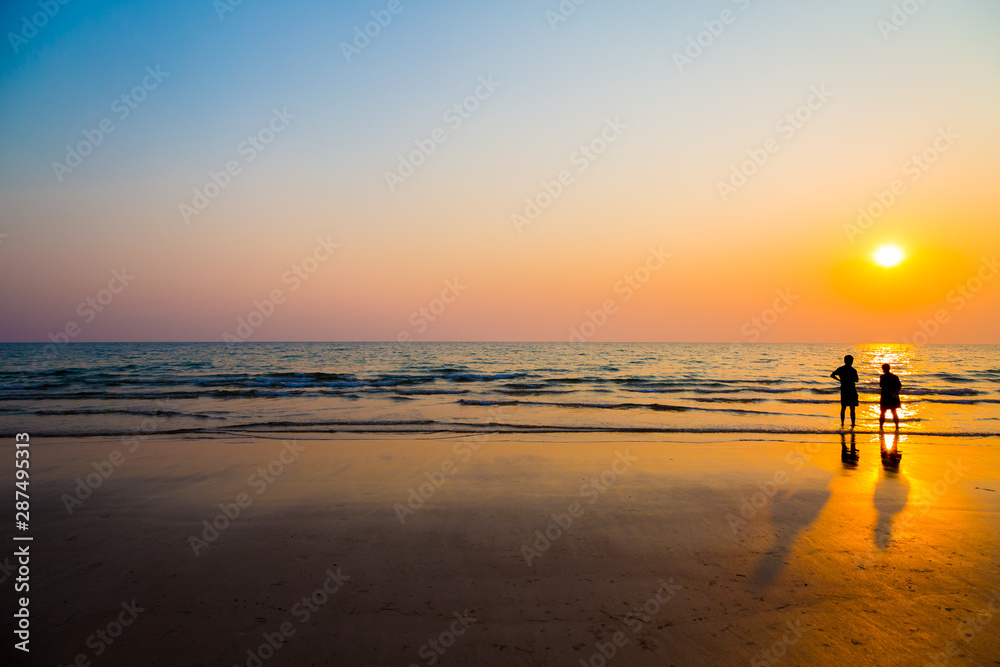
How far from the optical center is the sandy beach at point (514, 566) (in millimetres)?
3918

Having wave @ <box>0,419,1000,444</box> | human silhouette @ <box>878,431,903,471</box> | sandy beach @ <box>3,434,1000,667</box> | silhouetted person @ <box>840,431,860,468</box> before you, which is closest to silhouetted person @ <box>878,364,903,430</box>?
human silhouette @ <box>878,431,903,471</box>

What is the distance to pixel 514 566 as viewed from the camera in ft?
17.3

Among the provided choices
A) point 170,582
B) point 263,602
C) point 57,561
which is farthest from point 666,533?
point 57,561

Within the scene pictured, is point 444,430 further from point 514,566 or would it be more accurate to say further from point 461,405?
point 514,566

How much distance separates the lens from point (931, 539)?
6012 mm

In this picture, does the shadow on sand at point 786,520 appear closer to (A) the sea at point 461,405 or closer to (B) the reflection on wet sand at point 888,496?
(B) the reflection on wet sand at point 888,496

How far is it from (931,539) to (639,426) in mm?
9975

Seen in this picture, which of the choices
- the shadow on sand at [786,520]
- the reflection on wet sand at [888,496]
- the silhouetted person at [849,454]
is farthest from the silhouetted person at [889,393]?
the shadow on sand at [786,520]

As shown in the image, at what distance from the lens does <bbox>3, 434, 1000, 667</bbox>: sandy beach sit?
392 cm

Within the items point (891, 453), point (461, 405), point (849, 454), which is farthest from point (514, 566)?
point (461, 405)

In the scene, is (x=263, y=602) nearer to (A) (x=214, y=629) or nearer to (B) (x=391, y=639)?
(A) (x=214, y=629)

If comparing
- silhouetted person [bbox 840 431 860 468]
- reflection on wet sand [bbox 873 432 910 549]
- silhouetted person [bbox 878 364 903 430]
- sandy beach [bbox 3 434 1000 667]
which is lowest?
sandy beach [bbox 3 434 1000 667]

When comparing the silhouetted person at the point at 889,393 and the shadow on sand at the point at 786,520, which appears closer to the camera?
the shadow on sand at the point at 786,520

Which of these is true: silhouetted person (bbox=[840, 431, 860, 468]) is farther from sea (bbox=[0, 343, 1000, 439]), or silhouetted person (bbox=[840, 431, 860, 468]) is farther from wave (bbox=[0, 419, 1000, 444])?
sea (bbox=[0, 343, 1000, 439])
